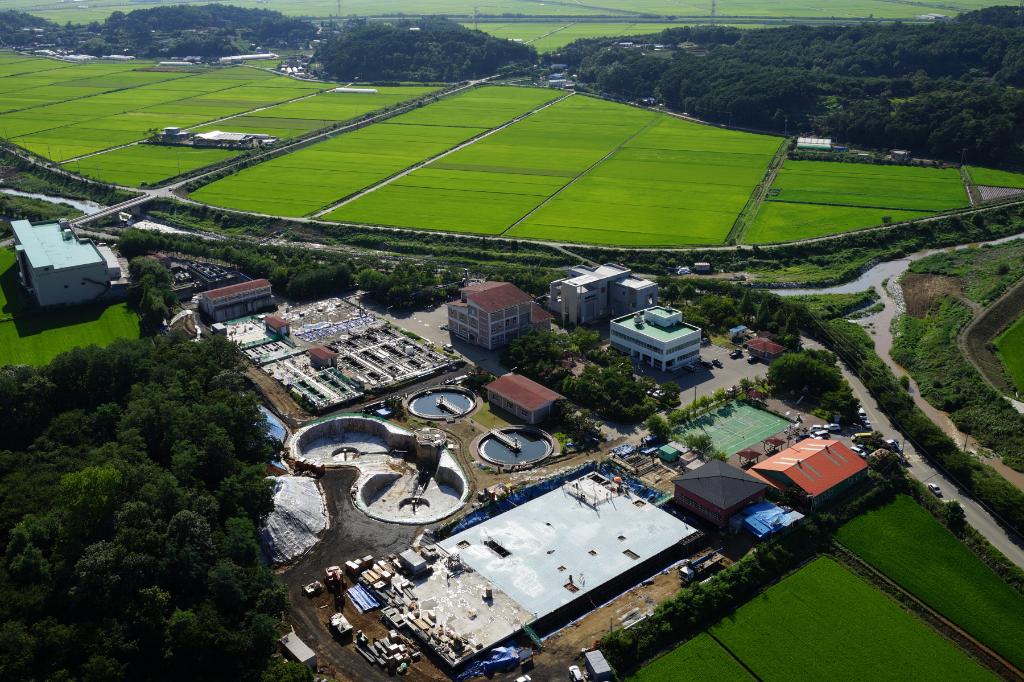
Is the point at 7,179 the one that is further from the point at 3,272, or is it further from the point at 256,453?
the point at 256,453

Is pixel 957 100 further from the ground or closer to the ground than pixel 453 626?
further from the ground

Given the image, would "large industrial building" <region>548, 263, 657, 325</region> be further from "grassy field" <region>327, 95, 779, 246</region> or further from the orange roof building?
the orange roof building

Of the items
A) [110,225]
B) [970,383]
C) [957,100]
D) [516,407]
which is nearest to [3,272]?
[110,225]

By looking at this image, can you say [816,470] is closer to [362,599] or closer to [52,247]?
[362,599]

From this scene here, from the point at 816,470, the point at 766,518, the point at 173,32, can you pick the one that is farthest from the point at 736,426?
the point at 173,32

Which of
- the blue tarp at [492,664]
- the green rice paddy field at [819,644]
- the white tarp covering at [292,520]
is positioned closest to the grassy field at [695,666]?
the green rice paddy field at [819,644]

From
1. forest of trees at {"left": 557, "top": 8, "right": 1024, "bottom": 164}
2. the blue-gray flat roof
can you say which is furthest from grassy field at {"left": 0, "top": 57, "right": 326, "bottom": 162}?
forest of trees at {"left": 557, "top": 8, "right": 1024, "bottom": 164}
